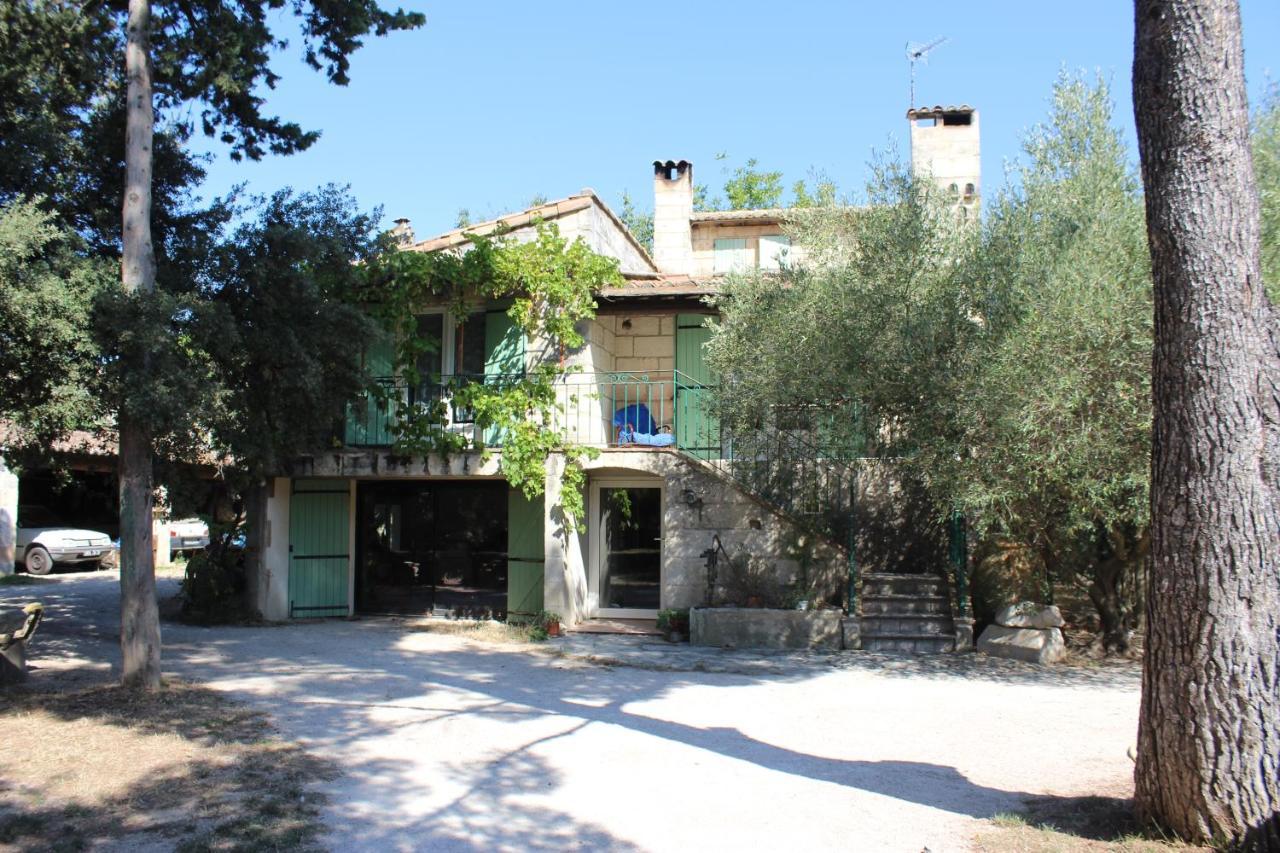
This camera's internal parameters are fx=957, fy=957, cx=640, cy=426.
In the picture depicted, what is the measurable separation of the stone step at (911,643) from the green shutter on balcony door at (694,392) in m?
3.15

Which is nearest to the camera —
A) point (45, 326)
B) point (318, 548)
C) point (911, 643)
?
point (45, 326)

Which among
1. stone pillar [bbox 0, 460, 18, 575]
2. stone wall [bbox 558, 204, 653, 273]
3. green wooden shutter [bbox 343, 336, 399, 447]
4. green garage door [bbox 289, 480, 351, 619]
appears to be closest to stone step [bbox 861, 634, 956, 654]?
stone wall [bbox 558, 204, 653, 273]

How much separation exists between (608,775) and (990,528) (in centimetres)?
696

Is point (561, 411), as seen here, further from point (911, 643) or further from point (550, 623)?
point (911, 643)

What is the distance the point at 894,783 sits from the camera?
593 cm

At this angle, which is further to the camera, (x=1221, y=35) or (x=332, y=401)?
(x=332, y=401)

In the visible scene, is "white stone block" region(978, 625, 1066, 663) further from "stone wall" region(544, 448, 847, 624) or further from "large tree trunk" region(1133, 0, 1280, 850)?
"large tree trunk" region(1133, 0, 1280, 850)

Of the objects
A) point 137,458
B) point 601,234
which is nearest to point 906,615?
point 601,234

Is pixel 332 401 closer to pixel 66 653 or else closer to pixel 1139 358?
pixel 66 653

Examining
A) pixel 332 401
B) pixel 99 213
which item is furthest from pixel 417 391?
pixel 99 213

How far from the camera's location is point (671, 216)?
19422 millimetres

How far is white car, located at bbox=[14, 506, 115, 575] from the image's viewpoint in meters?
20.5

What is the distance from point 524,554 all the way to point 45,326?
7.26 m

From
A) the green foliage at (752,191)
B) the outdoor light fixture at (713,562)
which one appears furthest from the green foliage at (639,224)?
the outdoor light fixture at (713,562)
